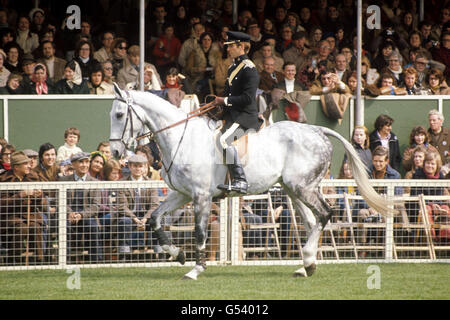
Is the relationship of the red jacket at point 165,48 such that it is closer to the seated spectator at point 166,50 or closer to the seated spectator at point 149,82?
the seated spectator at point 166,50

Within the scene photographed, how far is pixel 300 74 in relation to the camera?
599 inches

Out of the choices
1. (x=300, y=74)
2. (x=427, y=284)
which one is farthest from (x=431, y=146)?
(x=427, y=284)

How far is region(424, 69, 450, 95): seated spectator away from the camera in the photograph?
1530 centimetres

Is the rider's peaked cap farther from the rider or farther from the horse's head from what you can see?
the horse's head

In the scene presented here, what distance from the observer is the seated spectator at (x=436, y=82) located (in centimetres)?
1530

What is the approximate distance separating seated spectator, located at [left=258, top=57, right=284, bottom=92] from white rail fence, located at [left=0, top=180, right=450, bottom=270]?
2.94 m

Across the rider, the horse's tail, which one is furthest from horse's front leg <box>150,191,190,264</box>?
the horse's tail

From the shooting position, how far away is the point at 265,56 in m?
15.1

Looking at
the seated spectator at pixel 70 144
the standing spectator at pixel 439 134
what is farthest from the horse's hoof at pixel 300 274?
the standing spectator at pixel 439 134

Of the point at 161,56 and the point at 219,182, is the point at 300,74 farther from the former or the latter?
the point at 219,182

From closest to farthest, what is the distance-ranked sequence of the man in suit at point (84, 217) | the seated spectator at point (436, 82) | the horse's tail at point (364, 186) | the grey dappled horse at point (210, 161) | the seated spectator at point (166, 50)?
1. the grey dappled horse at point (210, 161)
2. the horse's tail at point (364, 186)
3. the man in suit at point (84, 217)
4. the seated spectator at point (436, 82)
5. the seated spectator at point (166, 50)

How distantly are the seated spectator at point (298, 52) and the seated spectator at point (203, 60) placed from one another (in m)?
1.31

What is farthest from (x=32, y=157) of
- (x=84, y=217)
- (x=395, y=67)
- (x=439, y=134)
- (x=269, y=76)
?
(x=395, y=67)

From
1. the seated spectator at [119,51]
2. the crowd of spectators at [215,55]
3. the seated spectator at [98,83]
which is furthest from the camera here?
the seated spectator at [119,51]
